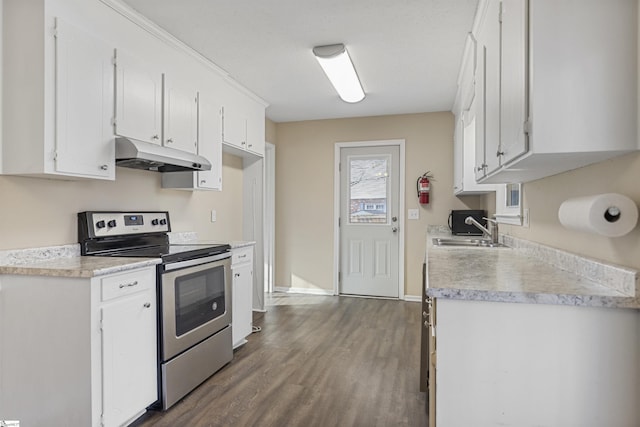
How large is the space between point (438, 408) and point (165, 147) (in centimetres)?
221

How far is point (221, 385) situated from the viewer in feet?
8.14

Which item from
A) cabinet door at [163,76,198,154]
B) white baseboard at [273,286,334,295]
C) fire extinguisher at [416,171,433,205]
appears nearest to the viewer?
cabinet door at [163,76,198,154]

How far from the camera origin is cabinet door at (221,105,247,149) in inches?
137

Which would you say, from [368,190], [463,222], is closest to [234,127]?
[368,190]

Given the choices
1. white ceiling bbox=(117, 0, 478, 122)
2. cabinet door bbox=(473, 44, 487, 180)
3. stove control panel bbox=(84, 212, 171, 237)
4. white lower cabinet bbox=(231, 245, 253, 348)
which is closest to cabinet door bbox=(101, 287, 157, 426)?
stove control panel bbox=(84, 212, 171, 237)

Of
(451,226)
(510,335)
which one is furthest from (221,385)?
(451,226)

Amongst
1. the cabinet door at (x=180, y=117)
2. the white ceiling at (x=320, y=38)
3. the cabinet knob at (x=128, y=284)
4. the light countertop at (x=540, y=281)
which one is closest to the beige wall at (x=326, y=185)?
the white ceiling at (x=320, y=38)

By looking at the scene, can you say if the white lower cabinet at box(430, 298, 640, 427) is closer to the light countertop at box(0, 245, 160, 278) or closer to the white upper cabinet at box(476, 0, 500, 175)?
the white upper cabinet at box(476, 0, 500, 175)

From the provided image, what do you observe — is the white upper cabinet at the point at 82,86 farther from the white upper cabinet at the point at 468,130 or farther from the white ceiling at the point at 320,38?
the white upper cabinet at the point at 468,130

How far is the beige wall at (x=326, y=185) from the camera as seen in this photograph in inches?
185

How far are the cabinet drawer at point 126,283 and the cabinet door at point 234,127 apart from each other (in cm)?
169

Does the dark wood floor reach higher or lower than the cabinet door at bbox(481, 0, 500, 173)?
lower

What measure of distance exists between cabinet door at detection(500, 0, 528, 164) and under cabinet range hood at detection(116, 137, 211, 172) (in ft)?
6.35

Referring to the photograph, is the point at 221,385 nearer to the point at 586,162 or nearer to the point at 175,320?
the point at 175,320
